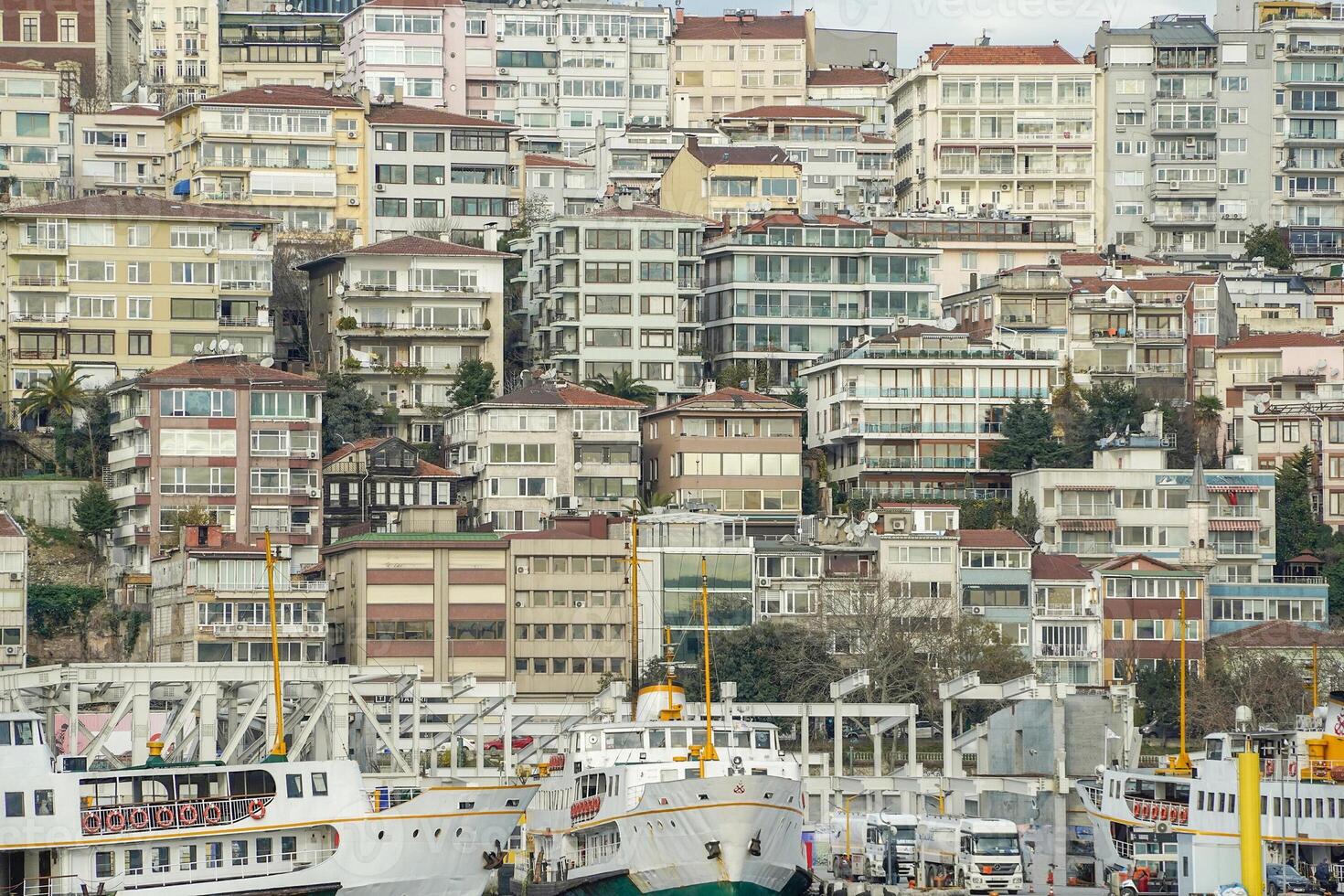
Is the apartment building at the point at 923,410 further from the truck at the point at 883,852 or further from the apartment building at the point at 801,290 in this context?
the truck at the point at 883,852

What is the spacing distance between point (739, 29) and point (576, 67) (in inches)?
472

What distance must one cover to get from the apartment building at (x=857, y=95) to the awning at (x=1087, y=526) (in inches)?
2444

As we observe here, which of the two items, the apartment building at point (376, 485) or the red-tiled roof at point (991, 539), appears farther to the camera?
the apartment building at point (376, 485)

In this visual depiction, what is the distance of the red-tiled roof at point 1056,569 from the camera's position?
427ft

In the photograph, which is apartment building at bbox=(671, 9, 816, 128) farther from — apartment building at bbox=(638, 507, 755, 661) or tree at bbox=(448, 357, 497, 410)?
apartment building at bbox=(638, 507, 755, 661)

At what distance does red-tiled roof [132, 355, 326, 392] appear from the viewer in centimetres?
12875

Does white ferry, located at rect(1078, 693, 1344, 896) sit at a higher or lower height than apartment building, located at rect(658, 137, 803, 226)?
lower

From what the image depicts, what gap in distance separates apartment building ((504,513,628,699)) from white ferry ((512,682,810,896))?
36.4 m

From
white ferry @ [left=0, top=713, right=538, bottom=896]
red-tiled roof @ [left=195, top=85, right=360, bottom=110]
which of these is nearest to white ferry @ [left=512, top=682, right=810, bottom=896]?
white ferry @ [left=0, top=713, right=538, bottom=896]

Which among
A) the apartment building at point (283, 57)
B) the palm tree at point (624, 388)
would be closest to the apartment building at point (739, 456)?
the palm tree at point (624, 388)

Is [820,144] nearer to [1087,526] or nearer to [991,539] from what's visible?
[1087,526]

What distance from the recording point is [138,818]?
78.1m

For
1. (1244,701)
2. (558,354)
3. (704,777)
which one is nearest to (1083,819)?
(1244,701)

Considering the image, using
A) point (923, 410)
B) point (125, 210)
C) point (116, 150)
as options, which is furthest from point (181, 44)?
point (923, 410)
